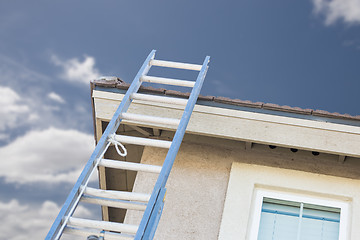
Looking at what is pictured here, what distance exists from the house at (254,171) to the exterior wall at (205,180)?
13mm

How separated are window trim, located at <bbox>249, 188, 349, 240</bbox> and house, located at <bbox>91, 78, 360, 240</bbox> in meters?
0.01

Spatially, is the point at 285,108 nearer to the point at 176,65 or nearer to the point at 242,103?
the point at 242,103

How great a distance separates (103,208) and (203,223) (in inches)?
130

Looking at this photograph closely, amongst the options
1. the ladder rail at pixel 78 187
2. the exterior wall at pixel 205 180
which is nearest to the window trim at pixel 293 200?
the exterior wall at pixel 205 180

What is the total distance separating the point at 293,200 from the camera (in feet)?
21.2

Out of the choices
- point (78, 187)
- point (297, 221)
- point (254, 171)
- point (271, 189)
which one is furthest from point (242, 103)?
point (78, 187)

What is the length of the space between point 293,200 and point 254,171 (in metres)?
0.62

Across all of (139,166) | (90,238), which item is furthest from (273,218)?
(90,238)

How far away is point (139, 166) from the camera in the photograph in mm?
5152

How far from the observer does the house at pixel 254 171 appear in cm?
627

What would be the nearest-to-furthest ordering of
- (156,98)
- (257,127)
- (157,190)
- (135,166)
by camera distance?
(157,190)
(135,166)
(156,98)
(257,127)

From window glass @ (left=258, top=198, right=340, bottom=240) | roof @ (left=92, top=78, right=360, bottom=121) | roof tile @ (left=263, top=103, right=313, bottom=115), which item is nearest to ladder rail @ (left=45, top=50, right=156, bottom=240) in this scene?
roof @ (left=92, top=78, right=360, bottom=121)

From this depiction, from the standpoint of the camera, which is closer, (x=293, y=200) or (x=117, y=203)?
(x=117, y=203)

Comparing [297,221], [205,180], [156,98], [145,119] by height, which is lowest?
[297,221]
